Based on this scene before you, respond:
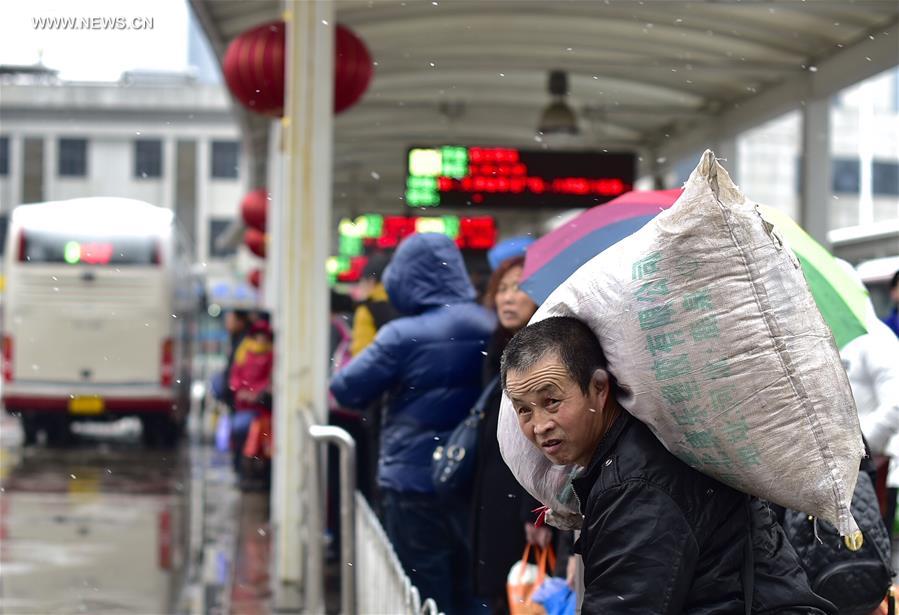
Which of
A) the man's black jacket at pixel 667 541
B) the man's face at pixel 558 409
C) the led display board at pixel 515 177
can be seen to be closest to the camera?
the man's black jacket at pixel 667 541

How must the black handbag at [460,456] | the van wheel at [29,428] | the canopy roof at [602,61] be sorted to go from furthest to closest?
the van wheel at [29,428], the canopy roof at [602,61], the black handbag at [460,456]

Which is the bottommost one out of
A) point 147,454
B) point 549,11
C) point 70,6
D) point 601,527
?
point 147,454

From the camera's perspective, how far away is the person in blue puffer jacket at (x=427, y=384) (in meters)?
5.32

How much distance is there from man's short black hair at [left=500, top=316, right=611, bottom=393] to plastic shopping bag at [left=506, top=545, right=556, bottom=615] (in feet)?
5.77

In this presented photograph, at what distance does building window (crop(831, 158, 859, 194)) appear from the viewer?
49.8 m

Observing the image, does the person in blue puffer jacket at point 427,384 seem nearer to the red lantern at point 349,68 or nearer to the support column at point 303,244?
the support column at point 303,244

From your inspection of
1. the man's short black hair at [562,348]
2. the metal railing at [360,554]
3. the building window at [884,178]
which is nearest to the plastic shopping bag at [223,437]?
the metal railing at [360,554]

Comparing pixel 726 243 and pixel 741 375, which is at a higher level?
pixel 726 243

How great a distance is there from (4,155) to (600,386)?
60.9m

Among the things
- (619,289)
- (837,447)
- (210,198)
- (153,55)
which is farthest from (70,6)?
(210,198)

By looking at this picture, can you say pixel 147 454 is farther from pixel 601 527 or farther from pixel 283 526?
pixel 601 527

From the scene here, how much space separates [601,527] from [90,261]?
20833 millimetres

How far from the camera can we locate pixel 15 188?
58688 mm

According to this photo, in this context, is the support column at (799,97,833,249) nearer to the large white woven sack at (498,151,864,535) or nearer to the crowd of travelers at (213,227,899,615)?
the crowd of travelers at (213,227,899,615)
